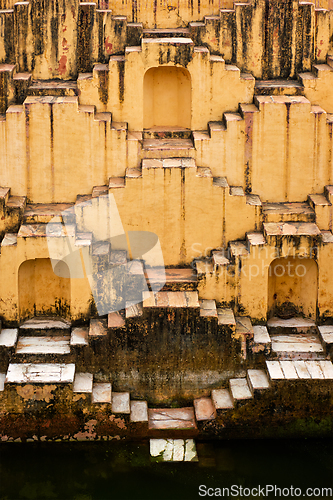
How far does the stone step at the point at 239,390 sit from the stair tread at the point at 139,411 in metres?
1.60

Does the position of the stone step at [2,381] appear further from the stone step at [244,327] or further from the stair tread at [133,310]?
the stone step at [244,327]

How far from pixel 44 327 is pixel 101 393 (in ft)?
5.56

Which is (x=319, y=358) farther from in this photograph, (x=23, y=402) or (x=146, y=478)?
(x=23, y=402)

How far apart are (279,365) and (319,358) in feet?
2.61

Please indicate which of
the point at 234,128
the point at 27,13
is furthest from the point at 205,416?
the point at 27,13

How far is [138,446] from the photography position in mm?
14516

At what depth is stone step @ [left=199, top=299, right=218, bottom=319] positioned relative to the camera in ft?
47.6

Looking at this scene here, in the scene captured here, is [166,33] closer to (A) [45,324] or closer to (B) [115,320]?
(B) [115,320]

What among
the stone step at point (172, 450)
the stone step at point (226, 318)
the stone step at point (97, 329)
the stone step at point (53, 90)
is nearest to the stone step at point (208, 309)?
the stone step at point (226, 318)

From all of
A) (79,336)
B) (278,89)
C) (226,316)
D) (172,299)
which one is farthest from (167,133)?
(79,336)

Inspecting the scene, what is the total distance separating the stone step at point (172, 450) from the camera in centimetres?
1416

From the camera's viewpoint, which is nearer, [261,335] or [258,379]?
[258,379]

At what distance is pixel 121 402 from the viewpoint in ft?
48.0

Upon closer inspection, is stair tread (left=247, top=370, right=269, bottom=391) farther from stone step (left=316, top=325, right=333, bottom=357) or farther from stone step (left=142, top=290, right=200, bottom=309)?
stone step (left=142, top=290, right=200, bottom=309)
